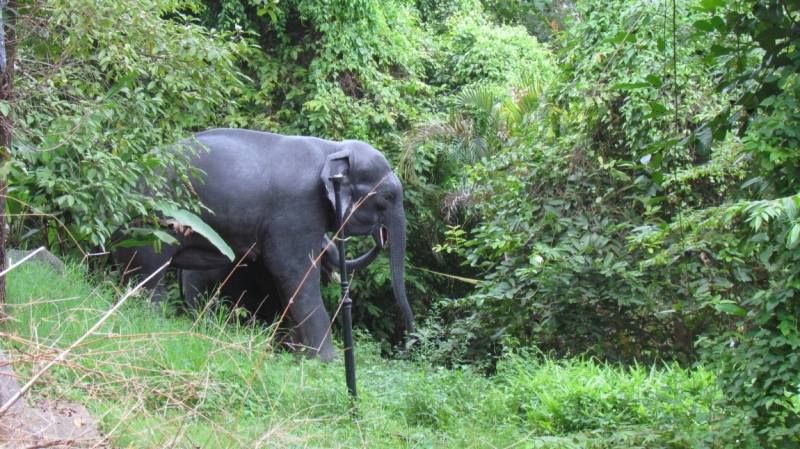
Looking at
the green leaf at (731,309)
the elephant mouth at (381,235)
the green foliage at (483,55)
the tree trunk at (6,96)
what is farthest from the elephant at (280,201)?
the green foliage at (483,55)

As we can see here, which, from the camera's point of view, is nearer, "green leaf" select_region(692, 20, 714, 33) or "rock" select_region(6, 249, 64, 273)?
"green leaf" select_region(692, 20, 714, 33)

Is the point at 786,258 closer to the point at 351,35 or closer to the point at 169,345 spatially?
the point at 169,345

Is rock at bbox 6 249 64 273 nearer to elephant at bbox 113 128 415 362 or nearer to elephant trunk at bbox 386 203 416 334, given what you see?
elephant at bbox 113 128 415 362

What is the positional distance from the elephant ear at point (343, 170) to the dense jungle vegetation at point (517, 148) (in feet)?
3.77

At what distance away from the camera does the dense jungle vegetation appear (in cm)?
344

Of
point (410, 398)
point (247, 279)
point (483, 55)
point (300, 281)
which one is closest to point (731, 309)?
point (410, 398)

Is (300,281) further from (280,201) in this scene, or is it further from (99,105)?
(99,105)

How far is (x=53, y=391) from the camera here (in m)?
4.05

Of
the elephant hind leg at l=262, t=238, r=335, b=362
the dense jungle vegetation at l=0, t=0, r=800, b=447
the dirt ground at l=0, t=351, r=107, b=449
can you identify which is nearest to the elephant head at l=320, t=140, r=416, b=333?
the elephant hind leg at l=262, t=238, r=335, b=362

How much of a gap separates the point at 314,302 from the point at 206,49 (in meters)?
2.82

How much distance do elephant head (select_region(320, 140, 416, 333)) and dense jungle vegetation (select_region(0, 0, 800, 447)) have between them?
2.10 feet

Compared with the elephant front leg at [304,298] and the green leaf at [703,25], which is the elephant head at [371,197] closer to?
the elephant front leg at [304,298]

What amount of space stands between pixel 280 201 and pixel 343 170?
25.7 inches


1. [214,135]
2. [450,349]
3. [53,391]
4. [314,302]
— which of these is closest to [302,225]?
[314,302]
